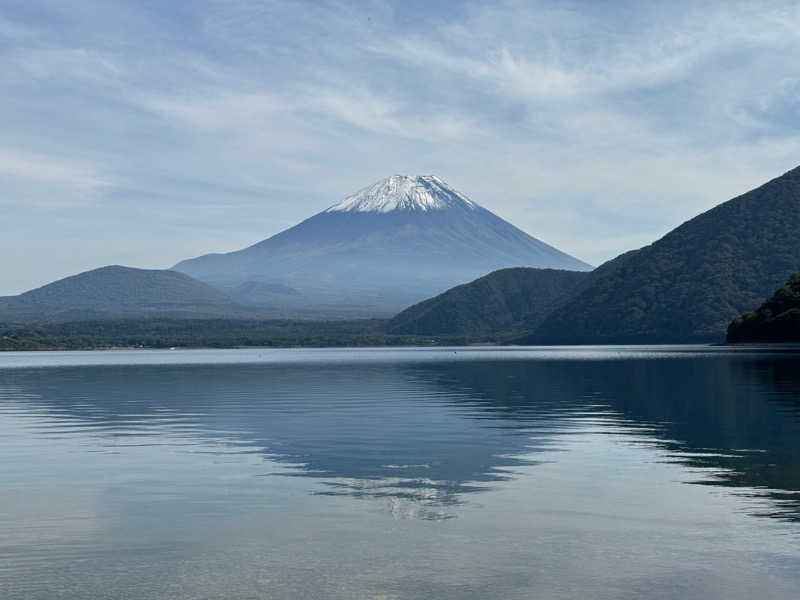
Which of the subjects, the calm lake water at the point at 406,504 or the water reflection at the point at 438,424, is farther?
the water reflection at the point at 438,424

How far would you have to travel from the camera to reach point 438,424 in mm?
56219

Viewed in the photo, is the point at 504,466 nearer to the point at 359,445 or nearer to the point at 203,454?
the point at 359,445

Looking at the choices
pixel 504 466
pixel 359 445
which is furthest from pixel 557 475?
pixel 359 445

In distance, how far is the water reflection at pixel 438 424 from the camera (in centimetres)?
3500

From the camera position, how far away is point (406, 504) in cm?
2945

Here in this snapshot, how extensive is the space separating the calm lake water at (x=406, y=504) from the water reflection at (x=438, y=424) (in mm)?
240

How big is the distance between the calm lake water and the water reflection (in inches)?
9.4

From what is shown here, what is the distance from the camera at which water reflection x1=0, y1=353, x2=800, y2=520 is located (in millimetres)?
35000

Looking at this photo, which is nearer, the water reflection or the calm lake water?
the calm lake water

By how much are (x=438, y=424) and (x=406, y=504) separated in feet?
88.2

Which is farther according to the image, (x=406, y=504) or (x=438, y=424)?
(x=438, y=424)

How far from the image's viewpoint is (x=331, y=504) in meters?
29.6

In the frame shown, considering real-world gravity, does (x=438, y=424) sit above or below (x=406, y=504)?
above

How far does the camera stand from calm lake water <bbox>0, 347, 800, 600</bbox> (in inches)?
818
